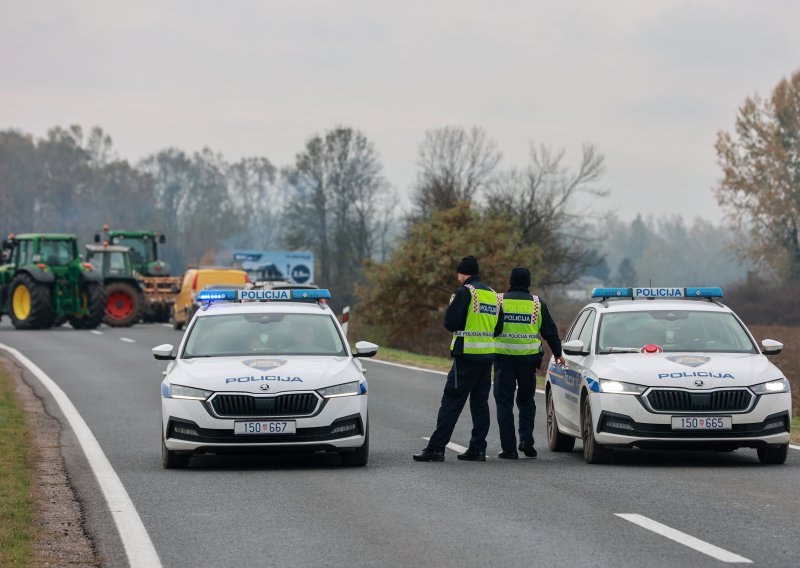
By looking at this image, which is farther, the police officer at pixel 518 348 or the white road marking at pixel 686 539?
the police officer at pixel 518 348

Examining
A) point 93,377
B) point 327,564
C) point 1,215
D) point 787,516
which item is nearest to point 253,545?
point 327,564

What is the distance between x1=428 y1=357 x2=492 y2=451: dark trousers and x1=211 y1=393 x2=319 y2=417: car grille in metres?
1.50

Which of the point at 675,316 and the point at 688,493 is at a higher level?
the point at 675,316

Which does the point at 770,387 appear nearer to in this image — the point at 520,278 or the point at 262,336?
the point at 520,278

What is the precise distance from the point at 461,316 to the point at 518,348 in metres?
0.83

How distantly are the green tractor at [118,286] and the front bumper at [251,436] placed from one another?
35.8 m

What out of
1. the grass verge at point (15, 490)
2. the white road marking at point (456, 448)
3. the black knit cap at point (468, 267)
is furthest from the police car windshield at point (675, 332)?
the grass verge at point (15, 490)

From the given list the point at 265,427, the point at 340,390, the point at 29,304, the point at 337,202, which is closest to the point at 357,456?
the point at 340,390

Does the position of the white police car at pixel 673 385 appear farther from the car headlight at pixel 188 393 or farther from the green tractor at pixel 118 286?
the green tractor at pixel 118 286

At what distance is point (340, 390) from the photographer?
12969 millimetres

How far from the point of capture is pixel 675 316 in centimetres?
1423

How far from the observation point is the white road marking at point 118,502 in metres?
8.59

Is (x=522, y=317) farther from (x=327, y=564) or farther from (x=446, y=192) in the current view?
(x=446, y=192)

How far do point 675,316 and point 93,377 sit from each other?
14.2 m
